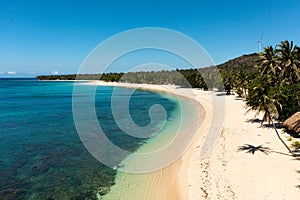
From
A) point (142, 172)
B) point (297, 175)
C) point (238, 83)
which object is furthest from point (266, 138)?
point (238, 83)

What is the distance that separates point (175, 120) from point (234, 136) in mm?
15252

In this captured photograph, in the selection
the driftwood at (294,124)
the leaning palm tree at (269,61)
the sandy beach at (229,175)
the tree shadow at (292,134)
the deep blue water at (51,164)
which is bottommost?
the deep blue water at (51,164)

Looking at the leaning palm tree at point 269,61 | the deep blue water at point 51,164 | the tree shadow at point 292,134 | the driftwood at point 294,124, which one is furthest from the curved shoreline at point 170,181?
the leaning palm tree at point 269,61

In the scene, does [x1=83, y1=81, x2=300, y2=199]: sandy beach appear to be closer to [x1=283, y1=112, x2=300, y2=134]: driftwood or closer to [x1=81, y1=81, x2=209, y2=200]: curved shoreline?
[x1=81, y1=81, x2=209, y2=200]: curved shoreline

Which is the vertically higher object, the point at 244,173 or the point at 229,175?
the point at 244,173

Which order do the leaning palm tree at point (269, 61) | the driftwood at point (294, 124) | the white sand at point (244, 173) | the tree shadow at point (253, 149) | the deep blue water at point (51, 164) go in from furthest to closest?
1. the leaning palm tree at point (269, 61)
2. the driftwood at point (294, 124)
3. the tree shadow at point (253, 149)
4. the deep blue water at point (51, 164)
5. the white sand at point (244, 173)

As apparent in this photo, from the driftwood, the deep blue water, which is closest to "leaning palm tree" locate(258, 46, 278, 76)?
the driftwood

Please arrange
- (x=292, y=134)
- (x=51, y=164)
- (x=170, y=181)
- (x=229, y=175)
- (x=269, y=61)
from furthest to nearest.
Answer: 1. (x=269, y=61)
2. (x=292, y=134)
3. (x=51, y=164)
4. (x=170, y=181)
5. (x=229, y=175)

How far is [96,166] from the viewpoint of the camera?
20484 millimetres

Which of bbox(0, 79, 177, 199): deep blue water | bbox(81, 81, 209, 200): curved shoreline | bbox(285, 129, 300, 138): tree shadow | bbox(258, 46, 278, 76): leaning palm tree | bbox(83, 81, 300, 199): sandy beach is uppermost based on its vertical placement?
bbox(258, 46, 278, 76): leaning palm tree

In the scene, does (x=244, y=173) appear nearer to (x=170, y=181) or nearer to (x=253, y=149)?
(x=170, y=181)

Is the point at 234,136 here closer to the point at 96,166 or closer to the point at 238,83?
the point at 96,166

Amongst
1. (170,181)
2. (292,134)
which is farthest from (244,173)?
(292,134)

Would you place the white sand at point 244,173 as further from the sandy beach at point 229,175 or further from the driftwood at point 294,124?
the driftwood at point 294,124
